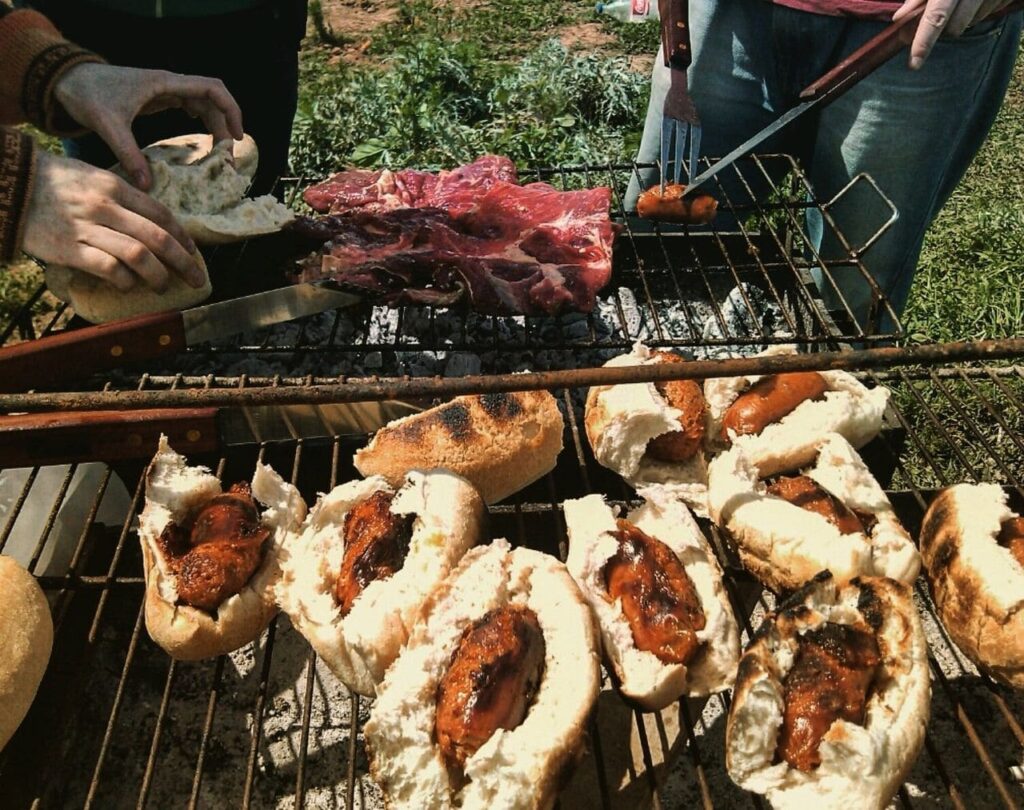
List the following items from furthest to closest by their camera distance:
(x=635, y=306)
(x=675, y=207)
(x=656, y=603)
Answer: (x=635, y=306), (x=675, y=207), (x=656, y=603)

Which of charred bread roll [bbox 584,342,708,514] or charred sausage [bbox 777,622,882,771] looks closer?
charred sausage [bbox 777,622,882,771]

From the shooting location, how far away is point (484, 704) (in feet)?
5.11

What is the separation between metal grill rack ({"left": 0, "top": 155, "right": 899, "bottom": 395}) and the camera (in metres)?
3.27

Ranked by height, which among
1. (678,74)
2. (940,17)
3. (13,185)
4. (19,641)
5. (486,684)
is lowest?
(19,641)

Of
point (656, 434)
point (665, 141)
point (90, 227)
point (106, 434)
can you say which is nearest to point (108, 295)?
point (90, 227)

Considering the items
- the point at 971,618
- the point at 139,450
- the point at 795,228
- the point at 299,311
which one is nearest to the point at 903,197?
the point at 795,228

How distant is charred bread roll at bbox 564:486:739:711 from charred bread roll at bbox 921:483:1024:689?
595 mm

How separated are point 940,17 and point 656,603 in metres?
2.66

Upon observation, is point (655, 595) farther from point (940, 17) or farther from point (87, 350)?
point (940, 17)

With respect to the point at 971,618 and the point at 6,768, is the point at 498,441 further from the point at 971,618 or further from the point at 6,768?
the point at 6,768

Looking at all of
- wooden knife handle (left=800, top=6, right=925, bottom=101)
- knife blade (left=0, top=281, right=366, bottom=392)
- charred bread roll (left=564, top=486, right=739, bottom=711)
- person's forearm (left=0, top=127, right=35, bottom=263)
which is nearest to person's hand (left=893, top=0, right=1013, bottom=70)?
wooden knife handle (left=800, top=6, right=925, bottom=101)

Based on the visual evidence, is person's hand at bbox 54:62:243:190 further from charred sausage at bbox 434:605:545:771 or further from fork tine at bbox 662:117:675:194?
charred sausage at bbox 434:605:545:771

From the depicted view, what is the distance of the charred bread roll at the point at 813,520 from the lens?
188cm

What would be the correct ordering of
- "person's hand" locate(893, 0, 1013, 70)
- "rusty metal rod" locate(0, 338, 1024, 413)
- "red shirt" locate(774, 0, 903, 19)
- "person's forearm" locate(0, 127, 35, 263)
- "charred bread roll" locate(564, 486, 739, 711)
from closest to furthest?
"rusty metal rod" locate(0, 338, 1024, 413) < "charred bread roll" locate(564, 486, 739, 711) < "person's forearm" locate(0, 127, 35, 263) < "person's hand" locate(893, 0, 1013, 70) < "red shirt" locate(774, 0, 903, 19)
